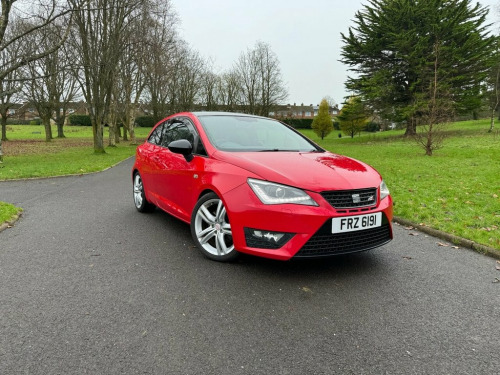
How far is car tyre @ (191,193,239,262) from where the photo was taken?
347cm

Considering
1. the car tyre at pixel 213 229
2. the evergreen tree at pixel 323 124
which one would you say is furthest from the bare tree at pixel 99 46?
the evergreen tree at pixel 323 124

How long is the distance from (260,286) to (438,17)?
33345 mm

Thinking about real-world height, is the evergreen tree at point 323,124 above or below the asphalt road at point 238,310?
above

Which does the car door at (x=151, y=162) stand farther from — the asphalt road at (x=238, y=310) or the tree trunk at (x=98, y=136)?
the tree trunk at (x=98, y=136)

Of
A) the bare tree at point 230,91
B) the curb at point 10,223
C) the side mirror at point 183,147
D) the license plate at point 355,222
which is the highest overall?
the bare tree at point 230,91

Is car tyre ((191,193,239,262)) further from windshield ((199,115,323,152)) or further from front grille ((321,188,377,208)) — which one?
front grille ((321,188,377,208))

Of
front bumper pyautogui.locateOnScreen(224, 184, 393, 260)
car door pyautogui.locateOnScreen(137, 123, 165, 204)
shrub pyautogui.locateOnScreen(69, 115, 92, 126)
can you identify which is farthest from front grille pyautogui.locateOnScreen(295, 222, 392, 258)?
shrub pyautogui.locateOnScreen(69, 115, 92, 126)

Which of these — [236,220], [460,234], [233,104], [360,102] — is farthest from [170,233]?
[233,104]

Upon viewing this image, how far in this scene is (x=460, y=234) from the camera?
4555 millimetres

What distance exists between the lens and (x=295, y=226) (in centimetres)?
292

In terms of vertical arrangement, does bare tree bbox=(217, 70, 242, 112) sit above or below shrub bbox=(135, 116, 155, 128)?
above

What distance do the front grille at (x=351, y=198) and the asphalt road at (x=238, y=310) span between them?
28.9 inches

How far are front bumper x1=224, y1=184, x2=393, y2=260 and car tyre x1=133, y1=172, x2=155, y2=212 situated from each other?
2981 millimetres

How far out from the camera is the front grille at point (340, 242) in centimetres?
295
